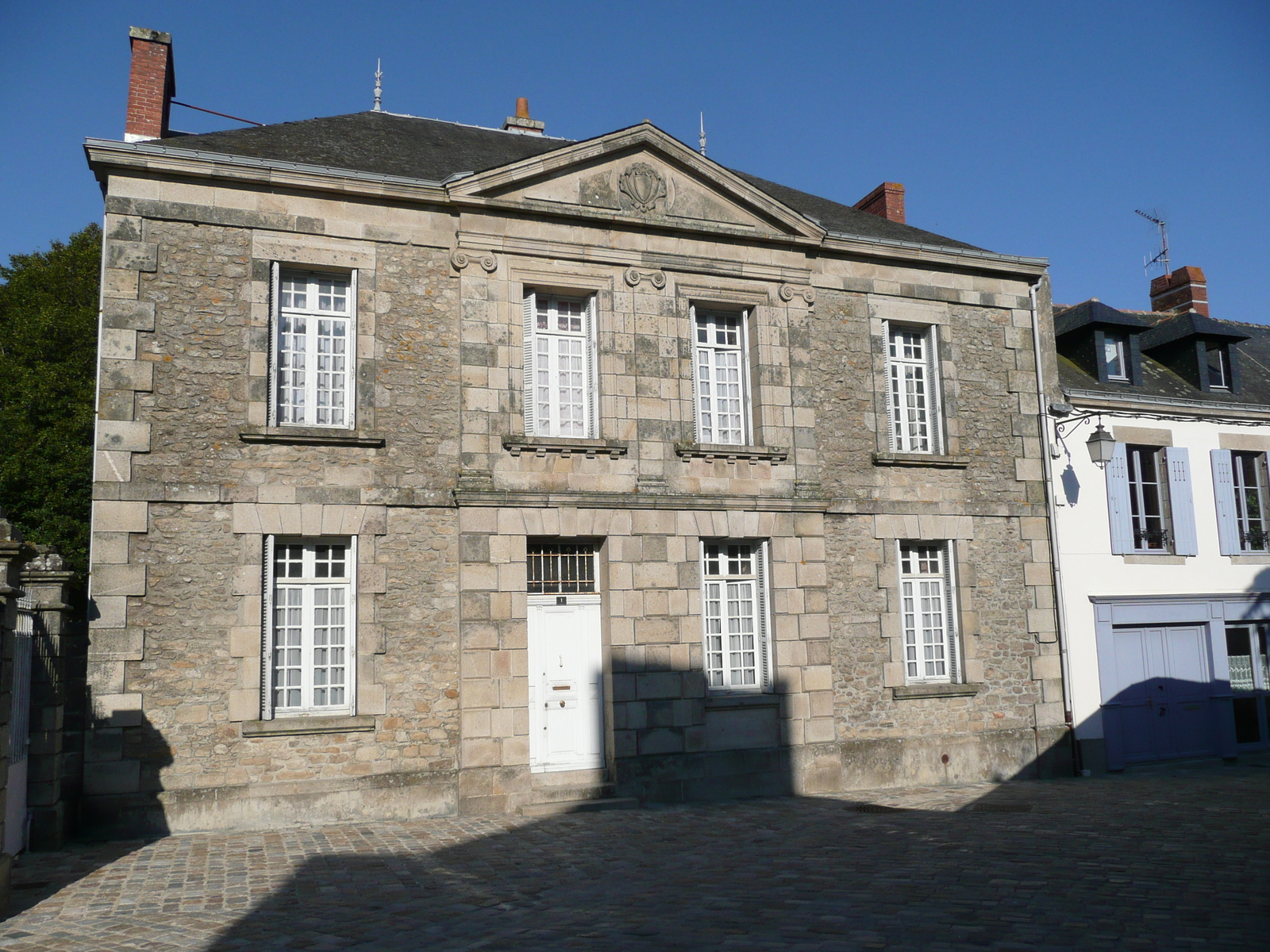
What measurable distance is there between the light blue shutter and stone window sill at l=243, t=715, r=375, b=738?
11484mm

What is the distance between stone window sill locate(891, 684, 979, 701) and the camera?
11.6 metres

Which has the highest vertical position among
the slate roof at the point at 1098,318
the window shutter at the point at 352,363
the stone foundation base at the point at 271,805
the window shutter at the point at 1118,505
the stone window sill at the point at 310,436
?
the slate roof at the point at 1098,318

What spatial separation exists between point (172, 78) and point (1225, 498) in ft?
48.1

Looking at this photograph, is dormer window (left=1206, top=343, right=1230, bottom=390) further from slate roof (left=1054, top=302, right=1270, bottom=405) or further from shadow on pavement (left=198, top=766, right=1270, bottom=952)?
shadow on pavement (left=198, top=766, right=1270, bottom=952)

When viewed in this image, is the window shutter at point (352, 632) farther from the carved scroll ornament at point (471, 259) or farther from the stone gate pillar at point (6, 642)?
the stone gate pillar at point (6, 642)

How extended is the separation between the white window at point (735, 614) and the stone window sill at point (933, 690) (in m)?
1.65

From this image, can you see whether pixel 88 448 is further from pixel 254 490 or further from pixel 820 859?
pixel 820 859

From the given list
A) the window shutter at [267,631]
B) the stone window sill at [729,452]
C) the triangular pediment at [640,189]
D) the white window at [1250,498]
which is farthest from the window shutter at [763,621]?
the white window at [1250,498]

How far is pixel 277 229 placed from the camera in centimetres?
1002

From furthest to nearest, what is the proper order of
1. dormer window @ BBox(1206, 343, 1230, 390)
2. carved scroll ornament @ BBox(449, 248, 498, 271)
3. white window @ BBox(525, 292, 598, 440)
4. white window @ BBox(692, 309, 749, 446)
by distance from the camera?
dormer window @ BBox(1206, 343, 1230, 390), white window @ BBox(692, 309, 749, 446), white window @ BBox(525, 292, 598, 440), carved scroll ornament @ BBox(449, 248, 498, 271)

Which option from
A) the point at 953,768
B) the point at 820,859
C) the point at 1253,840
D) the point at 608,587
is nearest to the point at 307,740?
the point at 608,587

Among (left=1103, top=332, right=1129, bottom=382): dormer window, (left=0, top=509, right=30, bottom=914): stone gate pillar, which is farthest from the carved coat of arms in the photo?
(left=1103, top=332, right=1129, bottom=382): dormer window

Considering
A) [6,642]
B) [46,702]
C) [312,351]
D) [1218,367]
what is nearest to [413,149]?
[312,351]

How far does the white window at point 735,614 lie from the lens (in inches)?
440
